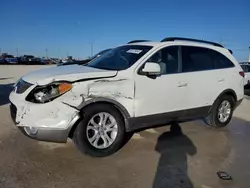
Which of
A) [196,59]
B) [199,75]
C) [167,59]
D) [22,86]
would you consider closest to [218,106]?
[199,75]

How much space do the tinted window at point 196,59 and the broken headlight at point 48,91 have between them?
2.28 meters

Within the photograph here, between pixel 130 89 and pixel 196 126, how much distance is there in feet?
8.44

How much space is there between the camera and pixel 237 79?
6.05 meters

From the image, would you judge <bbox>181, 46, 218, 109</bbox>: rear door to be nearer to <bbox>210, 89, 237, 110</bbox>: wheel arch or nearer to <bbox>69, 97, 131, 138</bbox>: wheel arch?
<bbox>210, 89, 237, 110</bbox>: wheel arch

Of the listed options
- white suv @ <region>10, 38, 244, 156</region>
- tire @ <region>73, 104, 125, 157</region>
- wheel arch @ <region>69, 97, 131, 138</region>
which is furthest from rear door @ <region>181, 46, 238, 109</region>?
tire @ <region>73, 104, 125, 157</region>

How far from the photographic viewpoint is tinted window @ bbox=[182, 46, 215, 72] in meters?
5.12

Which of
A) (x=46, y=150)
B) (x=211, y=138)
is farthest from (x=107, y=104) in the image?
(x=211, y=138)

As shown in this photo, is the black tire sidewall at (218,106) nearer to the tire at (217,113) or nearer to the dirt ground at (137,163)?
the tire at (217,113)

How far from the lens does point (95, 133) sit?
13.6 feet

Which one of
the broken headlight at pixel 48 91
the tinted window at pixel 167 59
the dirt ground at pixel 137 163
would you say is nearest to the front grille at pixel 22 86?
the broken headlight at pixel 48 91

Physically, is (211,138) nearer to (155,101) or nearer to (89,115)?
(155,101)

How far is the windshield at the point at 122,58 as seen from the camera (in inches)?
181

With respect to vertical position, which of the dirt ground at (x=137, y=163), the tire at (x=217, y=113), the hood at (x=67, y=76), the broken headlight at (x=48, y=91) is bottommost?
the dirt ground at (x=137, y=163)

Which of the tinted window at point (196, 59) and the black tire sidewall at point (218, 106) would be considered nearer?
the tinted window at point (196, 59)
